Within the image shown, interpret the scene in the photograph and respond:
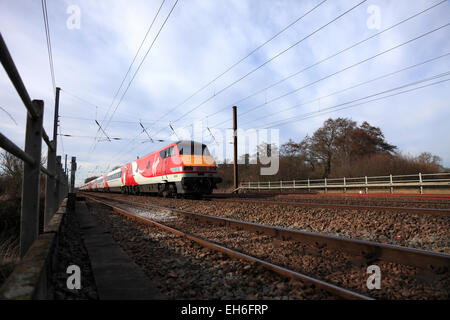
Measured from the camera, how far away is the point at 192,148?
518 inches

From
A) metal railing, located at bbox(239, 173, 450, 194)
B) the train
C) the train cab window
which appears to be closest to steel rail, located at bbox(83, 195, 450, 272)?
the train

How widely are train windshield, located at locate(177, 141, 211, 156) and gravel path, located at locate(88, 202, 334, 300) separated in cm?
848

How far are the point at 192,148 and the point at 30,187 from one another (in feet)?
35.4

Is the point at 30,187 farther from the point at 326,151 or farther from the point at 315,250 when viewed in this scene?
the point at 326,151

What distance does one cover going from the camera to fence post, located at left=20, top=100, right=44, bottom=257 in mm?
2375

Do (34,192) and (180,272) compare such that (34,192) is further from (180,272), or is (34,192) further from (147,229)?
(147,229)

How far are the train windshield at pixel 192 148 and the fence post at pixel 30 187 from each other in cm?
1023

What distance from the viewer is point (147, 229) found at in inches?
235

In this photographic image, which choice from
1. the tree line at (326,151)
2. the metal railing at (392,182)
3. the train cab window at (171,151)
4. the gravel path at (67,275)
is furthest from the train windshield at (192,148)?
the tree line at (326,151)

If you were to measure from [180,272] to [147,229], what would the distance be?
10.2ft

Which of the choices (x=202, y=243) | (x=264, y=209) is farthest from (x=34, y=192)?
(x=264, y=209)

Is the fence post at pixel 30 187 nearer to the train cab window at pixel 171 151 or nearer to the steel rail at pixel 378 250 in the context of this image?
the steel rail at pixel 378 250

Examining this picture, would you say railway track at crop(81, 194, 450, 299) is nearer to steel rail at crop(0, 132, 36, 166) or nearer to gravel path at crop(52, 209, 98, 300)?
gravel path at crop(52, 209, 98, 300)

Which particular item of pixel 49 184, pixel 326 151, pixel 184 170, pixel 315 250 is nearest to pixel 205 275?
pixel 315 250
